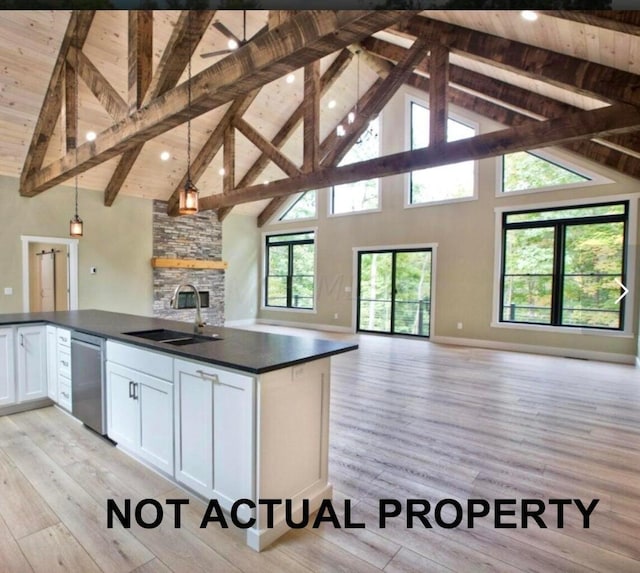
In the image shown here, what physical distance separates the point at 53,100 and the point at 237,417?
6141 mm

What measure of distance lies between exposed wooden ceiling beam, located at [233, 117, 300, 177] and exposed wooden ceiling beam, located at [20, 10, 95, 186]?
2875 mm

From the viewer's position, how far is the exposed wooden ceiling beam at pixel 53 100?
189 inches

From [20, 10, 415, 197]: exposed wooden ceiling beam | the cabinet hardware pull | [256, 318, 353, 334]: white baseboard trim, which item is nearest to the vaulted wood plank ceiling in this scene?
[20, 10, 415, 197]: exposed wooden ceiling beam

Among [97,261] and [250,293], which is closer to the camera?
[97,261]

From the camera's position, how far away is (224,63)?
2.80 m

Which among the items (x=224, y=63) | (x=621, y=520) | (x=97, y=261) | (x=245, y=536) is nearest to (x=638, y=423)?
(x=621, y=520)

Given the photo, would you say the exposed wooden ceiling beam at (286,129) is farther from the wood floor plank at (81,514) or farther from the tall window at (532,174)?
the wood floor plank at (81,514)

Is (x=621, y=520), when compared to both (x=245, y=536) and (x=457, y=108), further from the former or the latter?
(x=457, y=108)

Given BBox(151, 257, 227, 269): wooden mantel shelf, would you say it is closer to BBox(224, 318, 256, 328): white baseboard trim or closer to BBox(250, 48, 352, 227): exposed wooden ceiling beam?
BBox(224, 318, 256, 328): white baseboard trim

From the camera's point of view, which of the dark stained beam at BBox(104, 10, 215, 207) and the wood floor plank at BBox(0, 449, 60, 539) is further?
the dark stained beam at BBox(104, 10, 215, 207)

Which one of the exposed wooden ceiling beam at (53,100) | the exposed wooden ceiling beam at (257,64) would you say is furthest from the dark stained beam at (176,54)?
the exposed wooden ceiling beam at (53,100)

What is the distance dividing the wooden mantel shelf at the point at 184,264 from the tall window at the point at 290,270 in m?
1.52

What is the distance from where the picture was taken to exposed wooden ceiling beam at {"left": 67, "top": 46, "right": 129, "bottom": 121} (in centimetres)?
416

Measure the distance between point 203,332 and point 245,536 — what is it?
4.82ft
